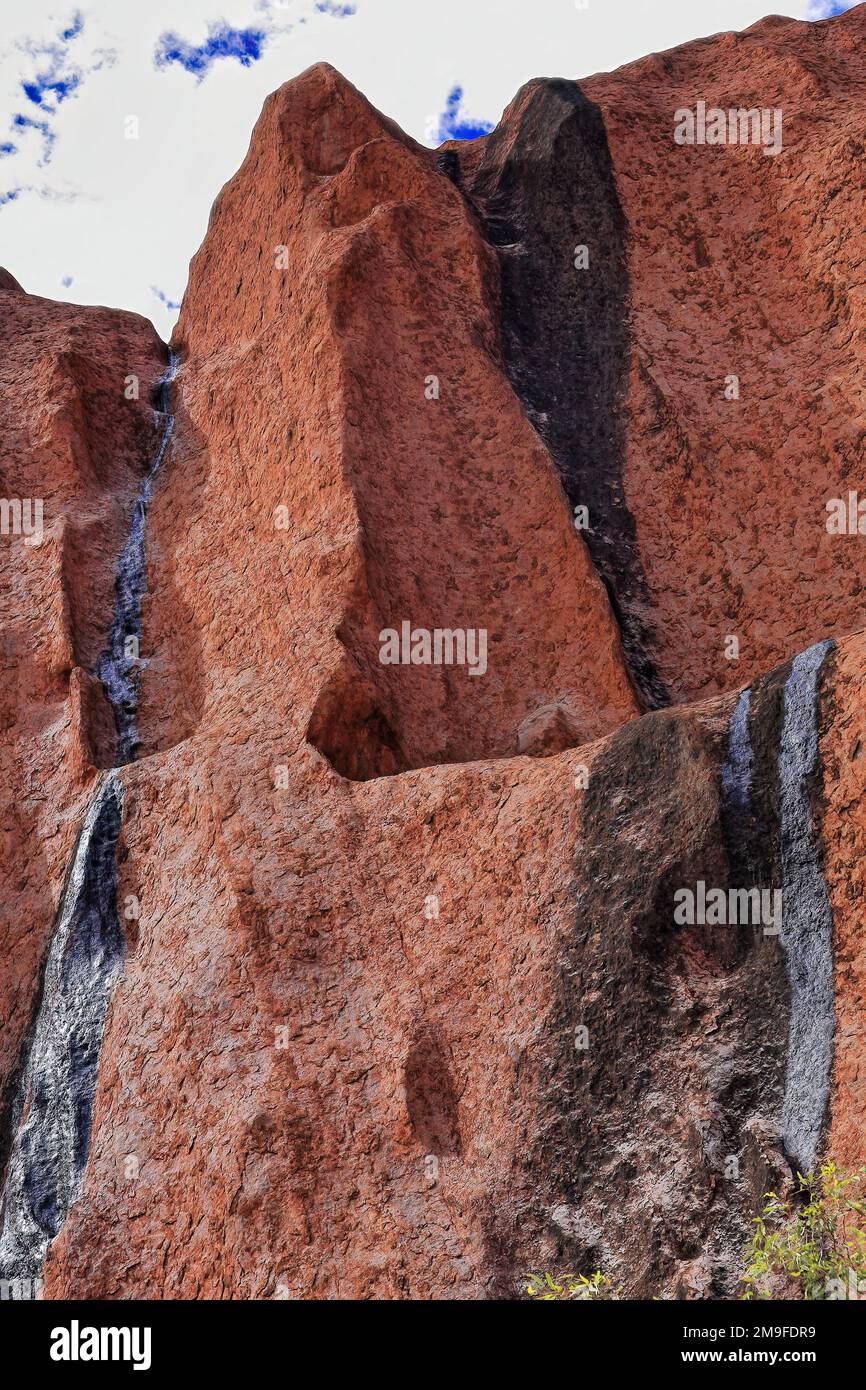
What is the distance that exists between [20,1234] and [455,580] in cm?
734

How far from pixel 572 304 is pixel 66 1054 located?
1016 centimetres

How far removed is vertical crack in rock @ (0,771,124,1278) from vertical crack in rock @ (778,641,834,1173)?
6058mm

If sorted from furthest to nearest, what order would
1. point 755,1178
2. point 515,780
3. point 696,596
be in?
point 696,596 → point 515,780 → point 755,1178

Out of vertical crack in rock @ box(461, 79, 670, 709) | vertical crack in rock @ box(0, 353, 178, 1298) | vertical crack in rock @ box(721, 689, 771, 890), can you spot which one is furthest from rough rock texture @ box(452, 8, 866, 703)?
vertical crack in rock @ box(0, 353, 178, 1298)

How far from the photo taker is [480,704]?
48.8 ft

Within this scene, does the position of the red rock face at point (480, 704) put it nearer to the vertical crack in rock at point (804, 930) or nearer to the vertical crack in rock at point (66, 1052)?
the vertical crack in rock at point (804, 930)

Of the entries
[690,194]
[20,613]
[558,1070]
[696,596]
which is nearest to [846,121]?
[690,194]

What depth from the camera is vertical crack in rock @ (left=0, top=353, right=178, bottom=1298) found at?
12492mm

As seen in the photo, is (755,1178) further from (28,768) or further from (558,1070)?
(28,768)

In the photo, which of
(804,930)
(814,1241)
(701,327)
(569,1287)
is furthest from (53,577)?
(814,1241)

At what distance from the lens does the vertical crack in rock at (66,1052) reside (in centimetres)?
1249

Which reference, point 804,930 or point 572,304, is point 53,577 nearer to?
point 572,304

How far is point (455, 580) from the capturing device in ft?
51.3

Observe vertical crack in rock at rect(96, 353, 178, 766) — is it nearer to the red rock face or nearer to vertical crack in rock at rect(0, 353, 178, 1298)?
vertical crack in rock at rect(0, 353, 178, 1298)
